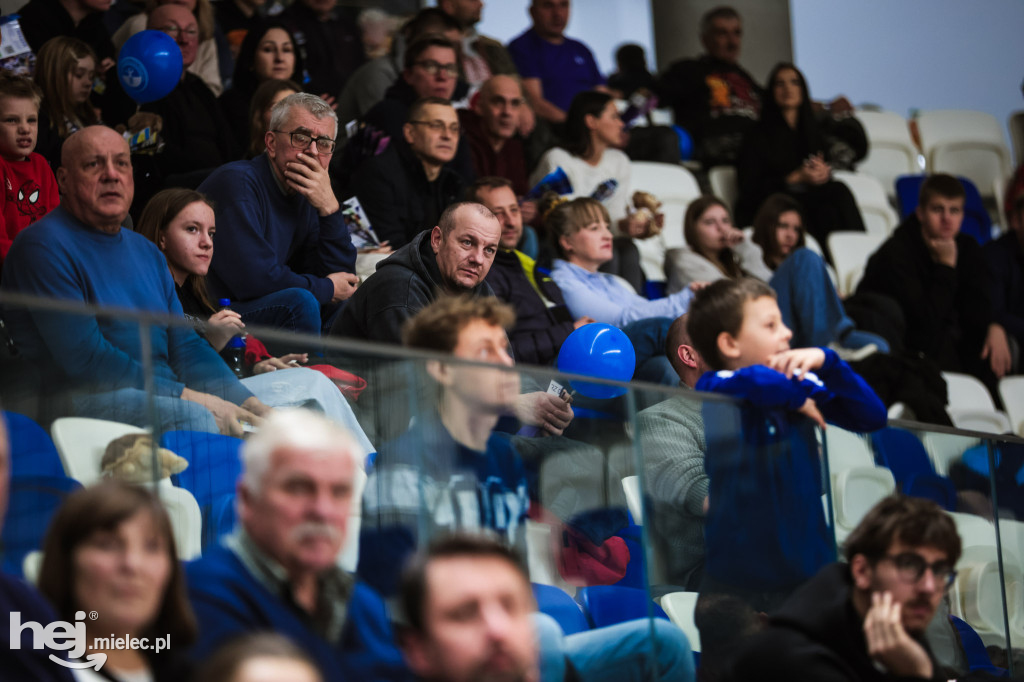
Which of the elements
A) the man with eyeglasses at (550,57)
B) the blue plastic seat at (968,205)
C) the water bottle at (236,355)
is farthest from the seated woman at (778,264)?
the water bottle at (236,355)

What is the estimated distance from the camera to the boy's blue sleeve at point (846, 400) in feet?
9.55

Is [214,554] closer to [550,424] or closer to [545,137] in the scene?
[550,424]

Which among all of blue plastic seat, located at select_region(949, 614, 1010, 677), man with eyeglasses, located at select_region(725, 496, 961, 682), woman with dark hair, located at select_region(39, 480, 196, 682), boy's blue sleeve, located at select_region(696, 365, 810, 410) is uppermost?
boy's blue sleeve, located at select_region(696, 365, 810, 410)

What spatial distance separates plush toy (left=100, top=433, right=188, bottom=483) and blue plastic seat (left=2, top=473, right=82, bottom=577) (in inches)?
2.9

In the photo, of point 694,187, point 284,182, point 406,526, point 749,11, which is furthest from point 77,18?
point 749,11

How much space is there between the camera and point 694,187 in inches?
271

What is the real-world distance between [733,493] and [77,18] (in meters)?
3.51

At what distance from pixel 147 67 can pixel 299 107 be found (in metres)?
1.07

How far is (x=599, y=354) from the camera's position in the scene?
12.8ft

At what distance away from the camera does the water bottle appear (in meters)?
2.18

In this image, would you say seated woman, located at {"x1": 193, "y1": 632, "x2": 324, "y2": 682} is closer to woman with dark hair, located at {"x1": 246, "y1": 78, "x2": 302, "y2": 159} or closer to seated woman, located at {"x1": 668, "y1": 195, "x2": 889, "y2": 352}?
woman with dark hair, located at {"x1": 246, "y1": 78, "x2": 302, "y2": 159}

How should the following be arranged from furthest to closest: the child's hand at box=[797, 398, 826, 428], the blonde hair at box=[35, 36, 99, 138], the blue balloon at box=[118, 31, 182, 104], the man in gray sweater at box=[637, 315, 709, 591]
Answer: the blue balloon at box=[118, 31, 182, 104] → the blonde hair at box=[35, 36, 99, 138] → the child's hand at box=[797, 398, 826, 428] → the man in gray sweater at box=[637, 315, 709, 591]

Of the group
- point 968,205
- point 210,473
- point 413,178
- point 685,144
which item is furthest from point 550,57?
point 210,473

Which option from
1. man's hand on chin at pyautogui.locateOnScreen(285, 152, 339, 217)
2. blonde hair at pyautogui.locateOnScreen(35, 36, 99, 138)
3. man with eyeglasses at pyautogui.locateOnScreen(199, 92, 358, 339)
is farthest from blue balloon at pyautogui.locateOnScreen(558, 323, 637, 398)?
blonde hair at pyautogui.locateOnScreen(35, 36, 99, 138)
